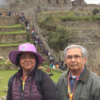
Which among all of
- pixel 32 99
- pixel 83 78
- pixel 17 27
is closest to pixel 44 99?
pixel 32 99

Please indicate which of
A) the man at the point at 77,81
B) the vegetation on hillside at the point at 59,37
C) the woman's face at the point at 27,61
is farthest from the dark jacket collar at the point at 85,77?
the vegetation on hillside at the point at 59,37

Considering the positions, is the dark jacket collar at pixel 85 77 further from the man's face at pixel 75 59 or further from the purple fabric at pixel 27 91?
the purple fabric at pixel 27 91

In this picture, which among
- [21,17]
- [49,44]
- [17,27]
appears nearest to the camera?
[49,44]

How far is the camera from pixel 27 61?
3.44 m

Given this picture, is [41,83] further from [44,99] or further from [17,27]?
[17,27]

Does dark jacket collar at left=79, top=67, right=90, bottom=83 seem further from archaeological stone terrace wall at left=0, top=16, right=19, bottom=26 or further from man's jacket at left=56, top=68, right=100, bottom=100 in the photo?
archaeological stone terrace wall at left=0, top=16, right=19, bottom=26

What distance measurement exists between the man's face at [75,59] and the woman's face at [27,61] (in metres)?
0.58

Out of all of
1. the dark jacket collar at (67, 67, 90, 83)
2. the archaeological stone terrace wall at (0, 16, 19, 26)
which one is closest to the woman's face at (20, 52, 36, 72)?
the dark jacket collar at (67, 67, 90, 83)

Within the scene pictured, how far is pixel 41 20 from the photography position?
21.3 metres

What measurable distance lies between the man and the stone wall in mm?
16378

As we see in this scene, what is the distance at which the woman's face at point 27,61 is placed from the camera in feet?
11.3

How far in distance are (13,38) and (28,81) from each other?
16.5m

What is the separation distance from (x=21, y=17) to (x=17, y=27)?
3.28 metres

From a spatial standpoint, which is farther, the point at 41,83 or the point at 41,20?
the point at 41,20
